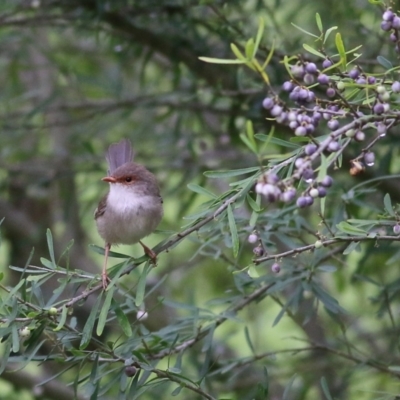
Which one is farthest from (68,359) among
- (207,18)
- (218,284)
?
(218,284)

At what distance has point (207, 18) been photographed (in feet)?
14.5

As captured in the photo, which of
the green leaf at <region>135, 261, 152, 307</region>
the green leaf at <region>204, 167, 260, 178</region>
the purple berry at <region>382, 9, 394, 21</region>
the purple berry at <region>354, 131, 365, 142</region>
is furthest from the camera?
the green leaf at <region>135, 261, 152, 307</region>

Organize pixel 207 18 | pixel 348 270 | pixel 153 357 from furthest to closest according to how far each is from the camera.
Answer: pixel 348 270 → pixel 207 18 → pixel 153 357

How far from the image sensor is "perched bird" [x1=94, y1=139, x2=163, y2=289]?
11.7 ft

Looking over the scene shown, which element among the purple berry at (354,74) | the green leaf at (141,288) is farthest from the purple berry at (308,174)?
the green leaf at (141,288)

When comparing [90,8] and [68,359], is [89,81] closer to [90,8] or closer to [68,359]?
[90,8]

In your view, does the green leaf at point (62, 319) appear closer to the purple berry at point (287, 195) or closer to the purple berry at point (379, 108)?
the purple berry at point (287, 195)

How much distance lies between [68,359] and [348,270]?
3.63 metres

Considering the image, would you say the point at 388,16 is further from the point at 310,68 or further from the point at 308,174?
the point at 308,174

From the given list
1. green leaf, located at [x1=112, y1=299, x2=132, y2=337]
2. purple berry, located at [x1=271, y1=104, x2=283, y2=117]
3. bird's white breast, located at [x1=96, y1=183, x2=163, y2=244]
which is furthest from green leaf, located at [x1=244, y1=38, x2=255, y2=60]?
bird's white breast, located at [x1=96, y1=183, x2=163, y2=244]

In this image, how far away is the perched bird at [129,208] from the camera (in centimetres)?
358

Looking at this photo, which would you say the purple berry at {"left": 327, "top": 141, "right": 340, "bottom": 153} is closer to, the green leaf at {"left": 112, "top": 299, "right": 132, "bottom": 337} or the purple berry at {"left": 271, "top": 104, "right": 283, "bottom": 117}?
the purple berry at {"left": 271, "top": 104, "right": 283, "bottom": 117}

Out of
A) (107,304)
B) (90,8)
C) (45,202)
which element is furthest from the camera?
(45,202)

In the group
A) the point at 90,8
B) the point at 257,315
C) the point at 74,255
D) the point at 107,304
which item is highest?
the point at 90,8
